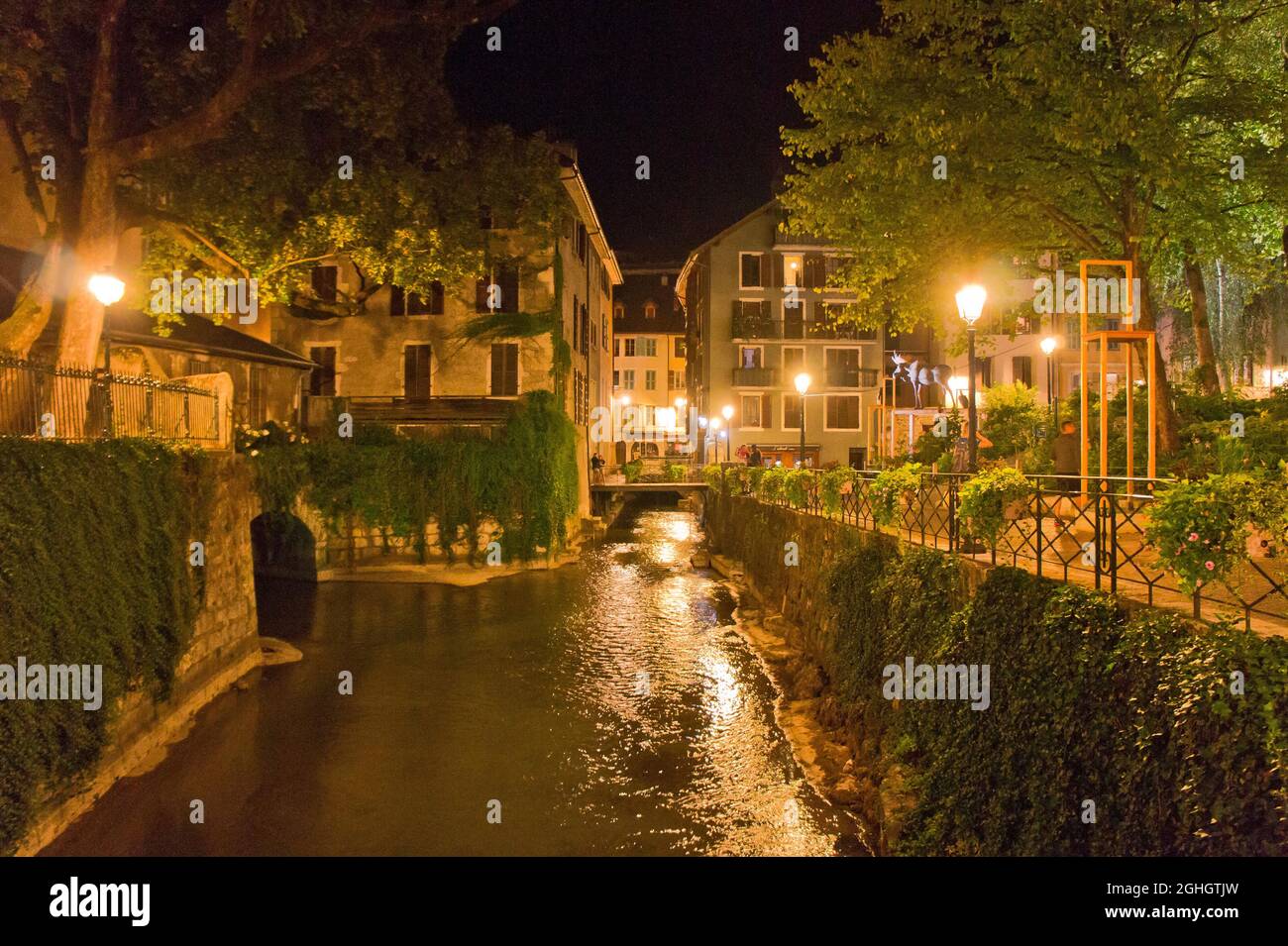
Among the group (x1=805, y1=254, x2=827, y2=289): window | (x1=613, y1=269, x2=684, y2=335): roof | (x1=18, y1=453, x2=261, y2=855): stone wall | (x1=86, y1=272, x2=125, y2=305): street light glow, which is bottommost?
(x1=18, y1=453, x2=261, y2=855): stone wall

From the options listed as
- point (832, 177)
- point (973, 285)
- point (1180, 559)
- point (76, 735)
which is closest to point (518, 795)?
point (76, 735)

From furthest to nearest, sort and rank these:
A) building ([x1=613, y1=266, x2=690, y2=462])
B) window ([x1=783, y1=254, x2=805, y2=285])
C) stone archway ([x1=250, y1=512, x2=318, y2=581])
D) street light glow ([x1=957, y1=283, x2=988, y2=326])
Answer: building ([x1=613, y1=266, x2=690, y2=462]), window ([x1=783, y1=254, x2=805, y2=285]), stone archway ([x1=250, y1=512, x2=318, y2=581]), street light glow ([x1=957, y1=283, x2=988, y2=326])

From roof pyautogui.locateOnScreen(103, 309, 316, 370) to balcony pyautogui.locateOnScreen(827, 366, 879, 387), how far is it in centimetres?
3130

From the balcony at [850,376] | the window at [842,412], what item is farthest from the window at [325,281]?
the window at [842,412]

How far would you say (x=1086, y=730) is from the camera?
587 cm

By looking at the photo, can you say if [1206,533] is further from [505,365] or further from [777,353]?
[777,353]

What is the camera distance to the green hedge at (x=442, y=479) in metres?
24.3

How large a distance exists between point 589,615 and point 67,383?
1216cm

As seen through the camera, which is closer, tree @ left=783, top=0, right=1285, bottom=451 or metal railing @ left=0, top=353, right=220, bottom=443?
metal railing @ left=0, top=353, right=220, bottom=443

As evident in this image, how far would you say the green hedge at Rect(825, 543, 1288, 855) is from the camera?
4578 millimetres

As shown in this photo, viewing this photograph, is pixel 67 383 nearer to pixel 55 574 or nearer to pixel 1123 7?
pixel 55 574

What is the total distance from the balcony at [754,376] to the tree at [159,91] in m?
33.6

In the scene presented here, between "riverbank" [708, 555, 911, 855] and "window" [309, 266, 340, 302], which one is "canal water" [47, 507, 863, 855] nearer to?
"riverbank" [708, 555, 911, 855]

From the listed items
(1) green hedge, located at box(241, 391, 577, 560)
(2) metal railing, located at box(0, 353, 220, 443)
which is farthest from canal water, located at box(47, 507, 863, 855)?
(1) green hedge, located at box(241, 391, 577, 560)
